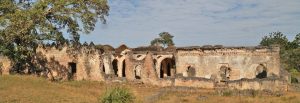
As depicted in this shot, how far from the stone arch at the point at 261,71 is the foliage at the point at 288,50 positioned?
1463cm

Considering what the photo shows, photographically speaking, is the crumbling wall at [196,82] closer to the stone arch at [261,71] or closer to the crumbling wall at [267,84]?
the crumbling wall at [267,84]

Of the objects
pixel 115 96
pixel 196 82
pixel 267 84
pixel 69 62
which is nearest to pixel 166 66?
pixel 69 62

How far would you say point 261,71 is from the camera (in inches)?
1331

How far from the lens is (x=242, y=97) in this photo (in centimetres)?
2238

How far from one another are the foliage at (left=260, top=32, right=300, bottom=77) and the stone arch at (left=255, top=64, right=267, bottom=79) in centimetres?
1463

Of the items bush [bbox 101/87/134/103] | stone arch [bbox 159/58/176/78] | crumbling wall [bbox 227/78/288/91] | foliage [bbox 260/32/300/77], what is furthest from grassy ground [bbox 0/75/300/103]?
foliage [bbox 260/32/300/77]

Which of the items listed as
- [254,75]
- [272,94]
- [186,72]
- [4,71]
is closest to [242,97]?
[272,94]

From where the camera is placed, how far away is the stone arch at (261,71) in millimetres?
32188

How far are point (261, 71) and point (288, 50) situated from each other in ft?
108

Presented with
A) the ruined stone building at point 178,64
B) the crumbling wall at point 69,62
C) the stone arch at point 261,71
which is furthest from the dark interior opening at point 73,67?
the stone arch at point 261,71

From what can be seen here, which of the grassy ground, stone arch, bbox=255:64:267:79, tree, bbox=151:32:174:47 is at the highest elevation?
tree, bbox=151:32:174:47

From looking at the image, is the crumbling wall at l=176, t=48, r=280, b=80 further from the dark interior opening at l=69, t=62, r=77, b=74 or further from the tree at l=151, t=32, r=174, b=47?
the tree at l=151, t=32, r=174, b=47

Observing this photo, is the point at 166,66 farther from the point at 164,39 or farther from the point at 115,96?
the point at 164,39

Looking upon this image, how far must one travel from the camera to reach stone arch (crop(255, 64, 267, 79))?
3219cm
